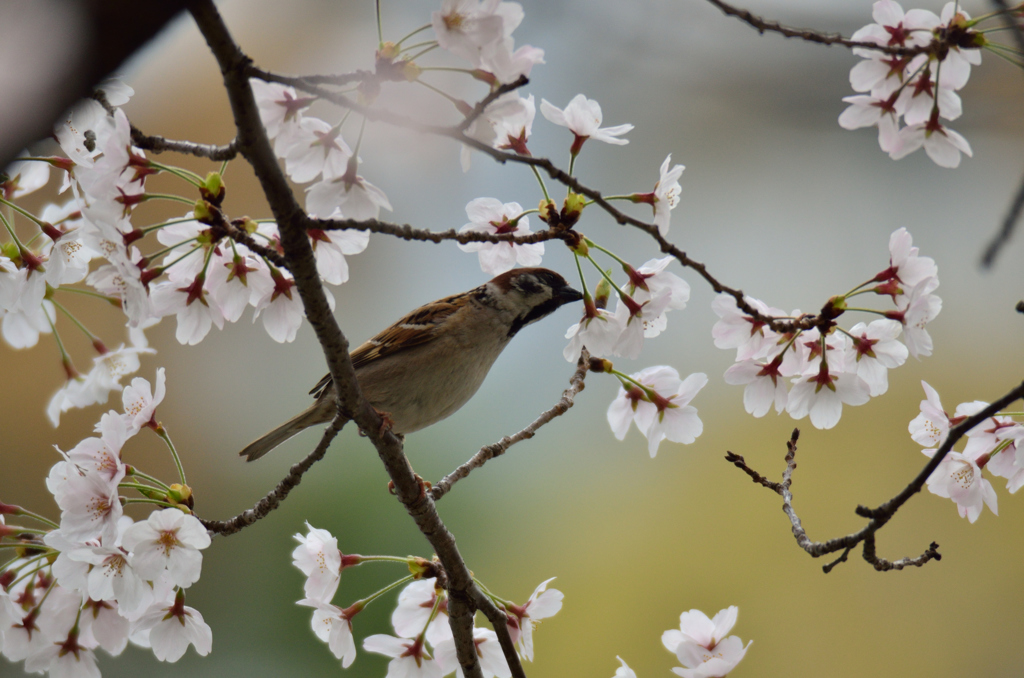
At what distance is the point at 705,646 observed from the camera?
1396mm

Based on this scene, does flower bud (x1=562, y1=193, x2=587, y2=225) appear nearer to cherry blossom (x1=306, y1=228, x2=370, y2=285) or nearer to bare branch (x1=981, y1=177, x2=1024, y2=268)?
cherry blossom (x1=306, y1=228, x2=370, y2=285)

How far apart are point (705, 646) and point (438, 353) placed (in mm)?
1026

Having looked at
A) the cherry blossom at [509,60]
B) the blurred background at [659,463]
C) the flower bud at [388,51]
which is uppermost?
the flower bud at [388,51]

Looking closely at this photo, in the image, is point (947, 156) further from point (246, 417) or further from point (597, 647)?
point (246, 417)

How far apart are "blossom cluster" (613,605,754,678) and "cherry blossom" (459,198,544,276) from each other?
74 centimetres

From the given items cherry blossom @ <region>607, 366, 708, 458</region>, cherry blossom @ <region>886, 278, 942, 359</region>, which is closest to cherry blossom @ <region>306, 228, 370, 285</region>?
cherry blossom @ <region>607, 366, 708, 458</region>

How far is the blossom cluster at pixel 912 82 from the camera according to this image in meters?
1.19

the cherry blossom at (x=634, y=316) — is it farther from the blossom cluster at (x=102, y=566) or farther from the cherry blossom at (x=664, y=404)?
the blossom cluster at (x=102, y=566)

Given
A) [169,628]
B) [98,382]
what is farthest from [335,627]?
[98,382]

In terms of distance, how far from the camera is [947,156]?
1272 mm

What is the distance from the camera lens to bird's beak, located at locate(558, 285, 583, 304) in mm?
2139

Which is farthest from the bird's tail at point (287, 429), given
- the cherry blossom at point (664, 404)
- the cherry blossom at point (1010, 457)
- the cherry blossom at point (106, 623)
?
the cherry blossom at point (1010, 457)

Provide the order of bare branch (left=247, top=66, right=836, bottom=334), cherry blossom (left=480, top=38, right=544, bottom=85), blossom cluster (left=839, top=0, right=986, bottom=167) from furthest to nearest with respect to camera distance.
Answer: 1. blossom cluster (left=839, top=0, right=986, bottom=167)
2. cherry blossom (left=480, top=38, right=544, bottom=85)
3. bare branch (left=247, top=66, right=836, bottom=334)

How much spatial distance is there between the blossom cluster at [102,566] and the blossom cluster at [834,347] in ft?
3.11
